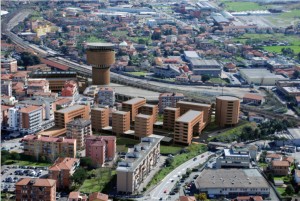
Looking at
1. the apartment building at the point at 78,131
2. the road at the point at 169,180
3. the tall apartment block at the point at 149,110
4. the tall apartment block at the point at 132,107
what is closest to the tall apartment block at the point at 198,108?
the tall apartment block at the point at 149,110

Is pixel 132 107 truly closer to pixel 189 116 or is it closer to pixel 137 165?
pixel 189 116

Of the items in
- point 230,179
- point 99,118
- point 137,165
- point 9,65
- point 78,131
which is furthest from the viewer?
point 9,65

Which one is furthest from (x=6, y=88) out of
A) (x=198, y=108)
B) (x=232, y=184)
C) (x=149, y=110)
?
(x=232, y=184)

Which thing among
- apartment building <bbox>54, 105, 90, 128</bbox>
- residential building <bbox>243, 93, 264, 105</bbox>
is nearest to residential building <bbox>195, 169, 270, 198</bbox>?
apartment building <bbox>54, 105, 90, 128</bbox>

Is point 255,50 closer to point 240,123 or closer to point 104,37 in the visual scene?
point 104,37

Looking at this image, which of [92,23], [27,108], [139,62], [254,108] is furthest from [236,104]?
[92,23]

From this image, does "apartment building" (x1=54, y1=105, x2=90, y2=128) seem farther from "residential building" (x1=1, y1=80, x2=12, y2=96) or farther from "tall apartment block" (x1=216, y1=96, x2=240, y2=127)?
"tall apartment block" (x1=216, y1=96, x2=240, y2=127)
